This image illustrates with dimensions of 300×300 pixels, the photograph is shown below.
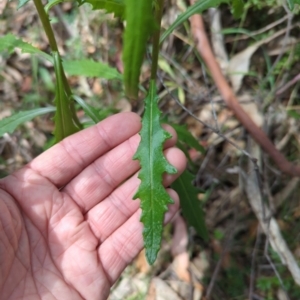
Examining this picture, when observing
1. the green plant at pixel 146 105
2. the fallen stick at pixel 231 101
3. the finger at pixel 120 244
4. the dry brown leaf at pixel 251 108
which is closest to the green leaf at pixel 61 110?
the green plant at pixel 146 105

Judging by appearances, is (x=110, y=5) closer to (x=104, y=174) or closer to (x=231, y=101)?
(x=104, y=174)

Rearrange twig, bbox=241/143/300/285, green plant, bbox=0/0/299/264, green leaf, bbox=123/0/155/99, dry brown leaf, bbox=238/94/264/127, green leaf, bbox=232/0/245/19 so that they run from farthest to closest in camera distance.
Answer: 1. dry brown leaf, bbox=238/94/264/127
2. twig, bbox=241/143/300/285
3. green leaf, bbox=232/0/245/19
4. green plant, bbox=0/0/299/264
5. green leaf, bbox=123/0/155/99

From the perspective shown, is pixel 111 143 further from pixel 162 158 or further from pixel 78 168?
pixel 162 158

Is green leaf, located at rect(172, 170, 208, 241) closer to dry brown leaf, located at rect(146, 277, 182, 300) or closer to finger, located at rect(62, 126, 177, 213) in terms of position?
finger, located at rect(62, 126, 177, 213)

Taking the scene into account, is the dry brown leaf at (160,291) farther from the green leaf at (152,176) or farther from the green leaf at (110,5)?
the green leaf at (110,5)

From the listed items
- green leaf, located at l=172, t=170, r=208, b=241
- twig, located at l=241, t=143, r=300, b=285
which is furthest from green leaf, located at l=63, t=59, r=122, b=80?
twig, located at l=241, t=143, r=300, b=285

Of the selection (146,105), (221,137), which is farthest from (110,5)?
(221,137)
